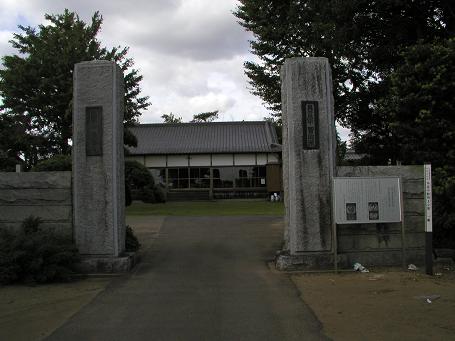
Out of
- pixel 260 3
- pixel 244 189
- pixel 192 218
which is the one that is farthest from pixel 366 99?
pixel 244 189

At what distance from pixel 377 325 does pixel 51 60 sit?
25.7 metres

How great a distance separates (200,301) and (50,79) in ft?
74.6

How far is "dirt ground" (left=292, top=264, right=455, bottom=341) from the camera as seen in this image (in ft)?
20.6

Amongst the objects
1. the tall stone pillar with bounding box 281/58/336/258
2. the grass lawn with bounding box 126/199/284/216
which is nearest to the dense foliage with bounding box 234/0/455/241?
the tall stone pillar with bounding box 281/58/336/258

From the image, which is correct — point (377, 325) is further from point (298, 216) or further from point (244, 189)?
point (244, 189)

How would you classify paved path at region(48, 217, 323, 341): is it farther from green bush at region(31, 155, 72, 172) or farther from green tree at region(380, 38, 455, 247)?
green bush at region(31, 155, 72, 172)

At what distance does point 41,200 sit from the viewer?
10422mm

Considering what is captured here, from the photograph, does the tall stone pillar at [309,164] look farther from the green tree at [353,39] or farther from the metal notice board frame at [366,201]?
the green tree at [353,39]

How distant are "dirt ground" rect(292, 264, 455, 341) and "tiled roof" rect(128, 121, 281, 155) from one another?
3090 centimetres

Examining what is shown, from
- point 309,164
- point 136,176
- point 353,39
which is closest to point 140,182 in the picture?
point 136,176

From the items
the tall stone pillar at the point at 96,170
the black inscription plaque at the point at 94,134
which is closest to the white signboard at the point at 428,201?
the tall stone pillar at the point at 96,170

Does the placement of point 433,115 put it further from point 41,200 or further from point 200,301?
point 41,200

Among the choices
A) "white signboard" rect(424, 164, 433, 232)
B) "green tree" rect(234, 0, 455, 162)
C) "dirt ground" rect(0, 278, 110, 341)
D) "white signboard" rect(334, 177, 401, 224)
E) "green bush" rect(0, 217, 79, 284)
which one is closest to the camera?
"dirt ground" rect(0, 278, 110, 341)

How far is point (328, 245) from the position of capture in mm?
10359
